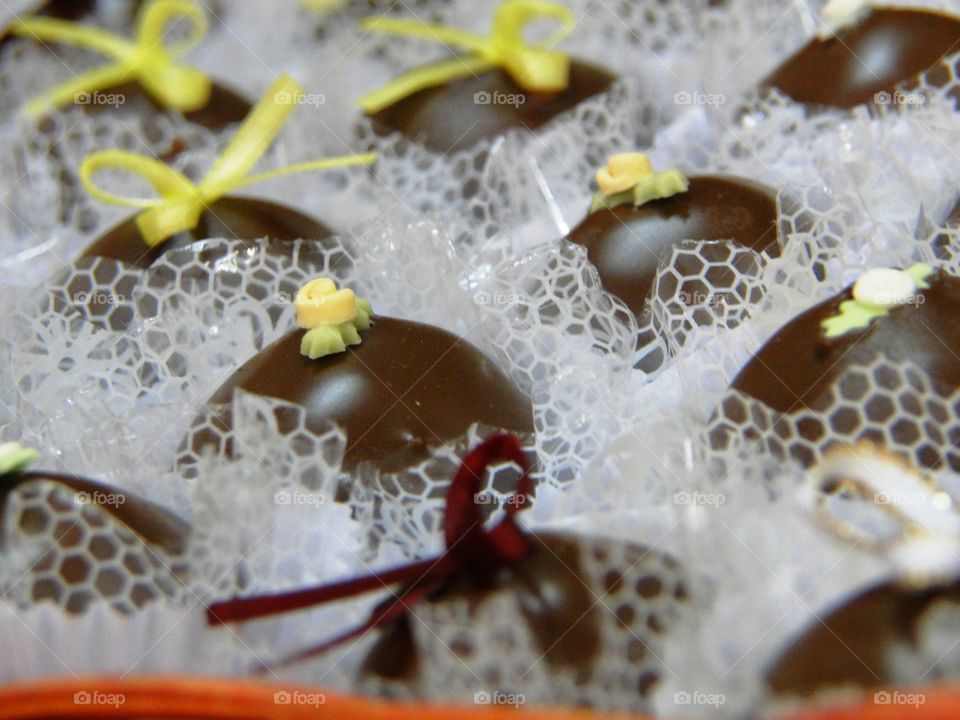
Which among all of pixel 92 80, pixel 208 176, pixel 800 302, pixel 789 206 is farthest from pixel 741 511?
pixel 92 80

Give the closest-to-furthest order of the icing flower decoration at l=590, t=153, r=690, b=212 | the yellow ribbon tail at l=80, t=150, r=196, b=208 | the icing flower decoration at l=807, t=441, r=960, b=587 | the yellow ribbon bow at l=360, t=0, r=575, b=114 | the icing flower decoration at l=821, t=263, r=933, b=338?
the icing flower decoration at l=807, t=441, r=960, b=587 → the icing flower decoration at l=821, t=263, r=933, b=338 → the icing flower decoration at l=590, t=153, r=690, b=212 → the yellow ribbon tail at l=80, t=150, r=196, b=208 → the yellow ribbon bow at l=360, t=0, r=575, b=114

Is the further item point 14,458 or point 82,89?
point 82,89

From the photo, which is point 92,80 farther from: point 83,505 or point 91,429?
point 83,505

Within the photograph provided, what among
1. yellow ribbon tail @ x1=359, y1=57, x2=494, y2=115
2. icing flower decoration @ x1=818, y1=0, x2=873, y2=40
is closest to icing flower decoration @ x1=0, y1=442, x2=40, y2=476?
yellow ribbon tail @ x1=359, y1=57, x2=494, y2=115

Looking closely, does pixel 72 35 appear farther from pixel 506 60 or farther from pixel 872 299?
pixel 872 299

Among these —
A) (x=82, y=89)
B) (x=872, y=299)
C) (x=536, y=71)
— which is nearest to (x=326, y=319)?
(x=872, y=299)

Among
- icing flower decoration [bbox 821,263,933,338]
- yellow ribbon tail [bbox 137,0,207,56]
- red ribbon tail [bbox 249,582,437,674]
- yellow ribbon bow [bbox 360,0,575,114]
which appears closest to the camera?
red ribbon tail [bbox 249,582,437,674]

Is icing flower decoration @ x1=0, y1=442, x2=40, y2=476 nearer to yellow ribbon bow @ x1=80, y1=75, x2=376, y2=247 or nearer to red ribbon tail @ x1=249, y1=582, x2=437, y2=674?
red ribbon tail @ x1=249, y1=582, x2=437, y2=674
